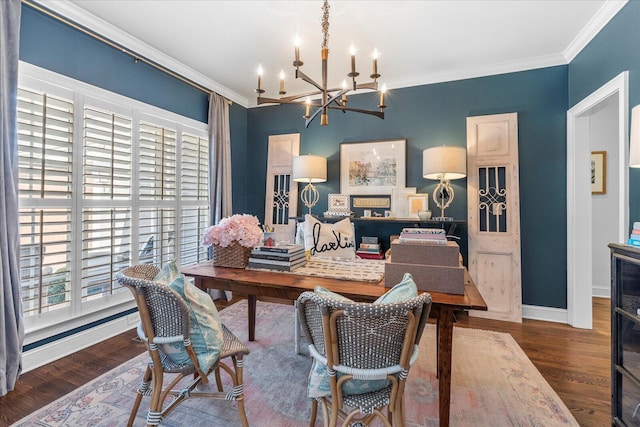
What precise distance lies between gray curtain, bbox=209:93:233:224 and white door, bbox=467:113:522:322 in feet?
9.40

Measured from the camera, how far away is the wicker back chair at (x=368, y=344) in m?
1.03

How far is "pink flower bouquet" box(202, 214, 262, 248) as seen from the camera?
1999mm

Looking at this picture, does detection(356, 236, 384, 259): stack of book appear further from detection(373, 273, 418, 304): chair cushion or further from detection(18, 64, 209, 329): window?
detection(373, 273, 418, 304): chair cushion

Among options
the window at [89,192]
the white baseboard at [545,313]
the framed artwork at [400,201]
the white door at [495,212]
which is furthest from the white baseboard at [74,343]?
the white baseboard at [545,313]

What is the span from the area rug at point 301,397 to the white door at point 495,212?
776 millimetres

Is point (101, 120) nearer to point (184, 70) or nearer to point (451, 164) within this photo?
point (184, 70)

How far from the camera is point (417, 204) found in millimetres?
3453

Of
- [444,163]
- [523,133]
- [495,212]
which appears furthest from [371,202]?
[523,133]

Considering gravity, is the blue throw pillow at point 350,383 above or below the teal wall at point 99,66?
below

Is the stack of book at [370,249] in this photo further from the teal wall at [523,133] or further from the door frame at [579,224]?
the door frame at [579,224]

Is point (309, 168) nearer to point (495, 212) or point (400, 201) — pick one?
point (400, 201)

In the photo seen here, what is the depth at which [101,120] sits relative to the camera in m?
2.60

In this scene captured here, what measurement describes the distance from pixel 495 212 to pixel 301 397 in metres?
2.70

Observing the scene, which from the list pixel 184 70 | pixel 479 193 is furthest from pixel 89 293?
pixel 479 193
